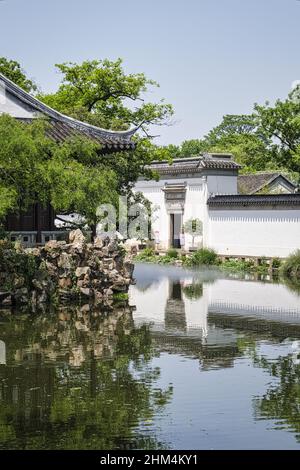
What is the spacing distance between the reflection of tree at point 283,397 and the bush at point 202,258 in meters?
23.4

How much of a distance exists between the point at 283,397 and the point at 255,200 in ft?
82.8

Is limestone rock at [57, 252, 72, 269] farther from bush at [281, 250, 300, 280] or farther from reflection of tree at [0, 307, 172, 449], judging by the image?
bush at [281, 250, 300, 280]

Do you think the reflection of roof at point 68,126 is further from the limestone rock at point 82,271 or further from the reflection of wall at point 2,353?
the reflection of wall at point 2,353

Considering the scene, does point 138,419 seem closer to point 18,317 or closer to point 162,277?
point 18,317

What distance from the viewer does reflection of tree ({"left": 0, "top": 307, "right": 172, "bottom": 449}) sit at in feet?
28.8

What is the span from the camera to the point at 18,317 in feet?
58.0

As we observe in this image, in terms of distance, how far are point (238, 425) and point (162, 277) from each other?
67.5 feet

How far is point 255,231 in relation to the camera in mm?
35312

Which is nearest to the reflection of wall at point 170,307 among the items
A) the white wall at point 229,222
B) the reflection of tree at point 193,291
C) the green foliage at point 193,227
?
the reflection of tree at point 193,291

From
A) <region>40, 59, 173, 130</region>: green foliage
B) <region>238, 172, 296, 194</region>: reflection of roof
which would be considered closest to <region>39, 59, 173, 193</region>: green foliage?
<region>40, 59, 173, 130</region>: green foliage

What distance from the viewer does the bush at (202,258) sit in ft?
119

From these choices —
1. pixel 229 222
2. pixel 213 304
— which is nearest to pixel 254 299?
pixel 213 304

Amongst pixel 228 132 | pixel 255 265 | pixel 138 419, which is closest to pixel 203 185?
pixel 255 265

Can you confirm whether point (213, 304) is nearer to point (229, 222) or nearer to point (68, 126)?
point (68, 126)
